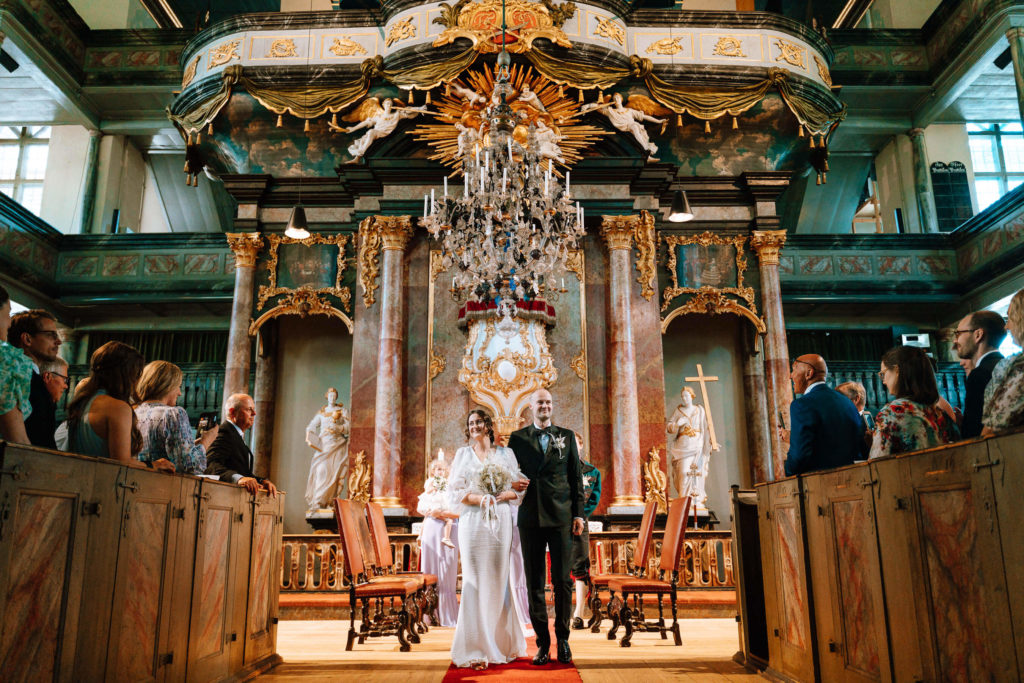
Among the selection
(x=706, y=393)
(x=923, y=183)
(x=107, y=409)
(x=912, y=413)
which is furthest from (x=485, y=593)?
(x=923, y=183)

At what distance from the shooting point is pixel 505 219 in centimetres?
846

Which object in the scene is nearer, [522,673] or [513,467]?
[522,673]

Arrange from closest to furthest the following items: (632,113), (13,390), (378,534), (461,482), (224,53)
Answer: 1. (13,390)
2. (461,482)
3. (378,534)
4. (632,113)
5. (224,53)

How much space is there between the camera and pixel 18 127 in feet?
56.6

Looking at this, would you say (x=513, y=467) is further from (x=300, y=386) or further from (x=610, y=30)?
(x=300, y=386)

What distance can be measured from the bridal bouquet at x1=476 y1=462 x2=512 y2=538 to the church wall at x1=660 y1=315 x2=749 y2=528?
7743 mm

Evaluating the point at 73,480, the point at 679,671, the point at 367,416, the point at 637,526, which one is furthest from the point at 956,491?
the point at 367,416

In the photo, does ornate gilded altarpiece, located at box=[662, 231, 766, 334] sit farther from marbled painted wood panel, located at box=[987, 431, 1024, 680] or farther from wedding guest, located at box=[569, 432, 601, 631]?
marbled painted wood panel, located at box=[987, 431, 1024, 680]

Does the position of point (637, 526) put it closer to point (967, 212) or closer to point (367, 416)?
point (367, 416)

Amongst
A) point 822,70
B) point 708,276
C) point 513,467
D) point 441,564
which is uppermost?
point 822,70

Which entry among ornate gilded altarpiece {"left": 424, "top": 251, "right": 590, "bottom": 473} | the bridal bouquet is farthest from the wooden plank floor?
ornate gilded altarpiece {"left": 424, "top": 251, "right": 590, "bottom": 473}

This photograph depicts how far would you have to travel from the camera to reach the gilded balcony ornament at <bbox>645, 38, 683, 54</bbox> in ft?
→ 37.7

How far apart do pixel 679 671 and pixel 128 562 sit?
3128mm

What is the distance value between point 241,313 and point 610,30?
21.4ft
